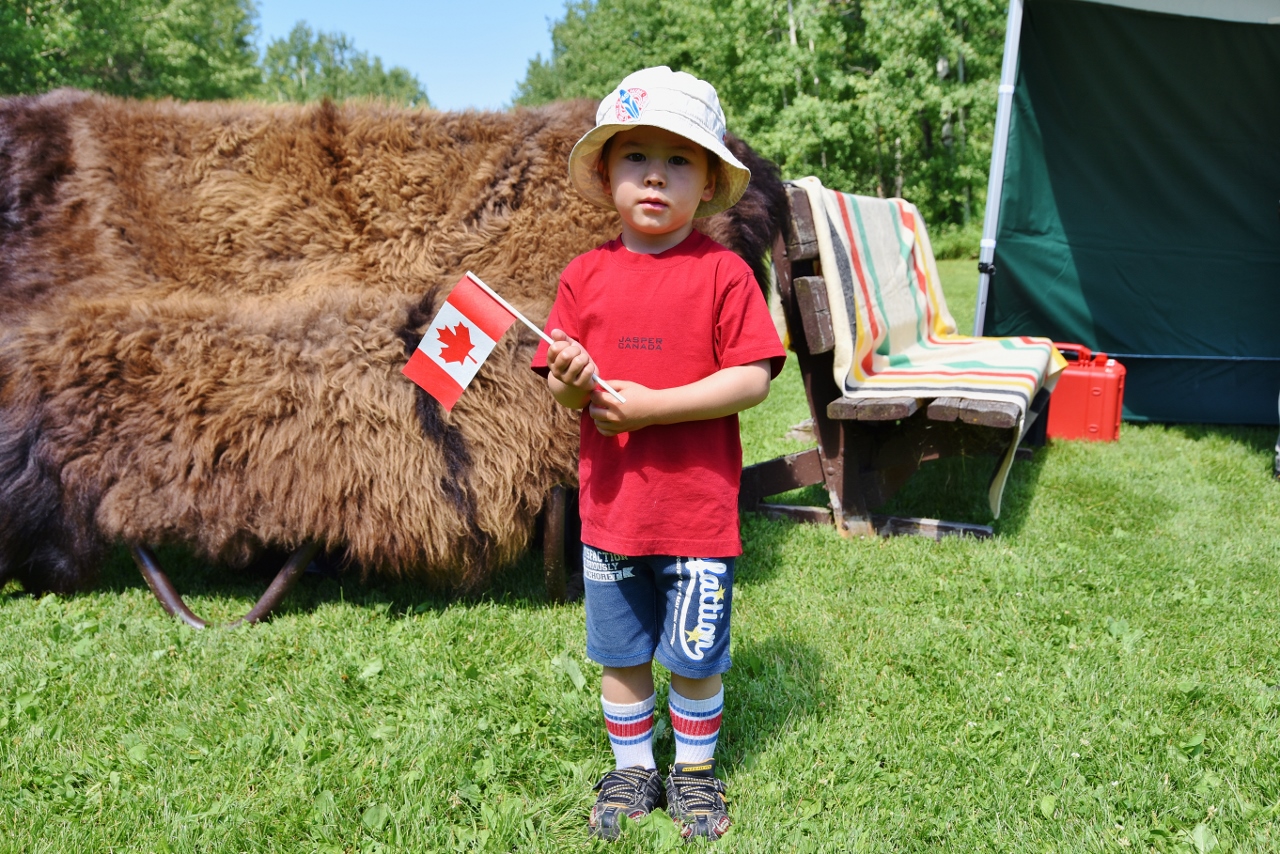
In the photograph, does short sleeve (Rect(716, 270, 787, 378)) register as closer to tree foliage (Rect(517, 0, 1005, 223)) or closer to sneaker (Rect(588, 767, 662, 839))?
sneaker (Rect(588, 767, 662, 839))

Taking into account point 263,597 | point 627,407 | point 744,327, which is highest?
point 744,327

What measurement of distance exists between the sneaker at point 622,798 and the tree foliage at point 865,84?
75.8ft

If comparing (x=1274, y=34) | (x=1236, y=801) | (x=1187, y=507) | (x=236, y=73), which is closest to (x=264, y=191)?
(x=1236, y=801)

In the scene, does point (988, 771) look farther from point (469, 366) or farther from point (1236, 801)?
point (469, 366)

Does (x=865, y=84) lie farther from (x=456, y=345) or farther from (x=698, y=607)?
(x=698, y=607)

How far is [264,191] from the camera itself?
13.1 feet

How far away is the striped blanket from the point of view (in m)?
3.61

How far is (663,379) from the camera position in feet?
6.18

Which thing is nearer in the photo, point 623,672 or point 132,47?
point 623,672

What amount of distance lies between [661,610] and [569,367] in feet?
2.10

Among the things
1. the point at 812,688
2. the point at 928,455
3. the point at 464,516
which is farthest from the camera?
the point at 928,455

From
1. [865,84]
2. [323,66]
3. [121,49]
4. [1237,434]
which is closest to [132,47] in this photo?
[121,49]

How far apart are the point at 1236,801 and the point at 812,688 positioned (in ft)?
3.26

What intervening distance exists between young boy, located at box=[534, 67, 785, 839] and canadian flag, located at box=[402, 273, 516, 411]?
0.44 ft
